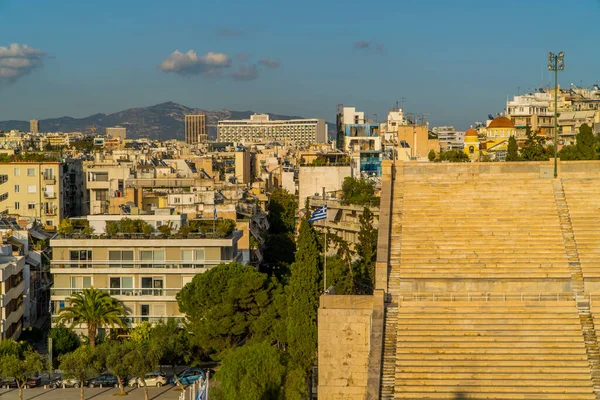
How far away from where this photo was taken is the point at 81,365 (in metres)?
36.4

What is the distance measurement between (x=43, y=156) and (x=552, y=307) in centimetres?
5062

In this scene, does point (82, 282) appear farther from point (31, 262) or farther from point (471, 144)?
point (471, 144)

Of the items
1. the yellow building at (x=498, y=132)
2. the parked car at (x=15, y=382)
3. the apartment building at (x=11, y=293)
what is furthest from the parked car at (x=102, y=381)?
the yellow building at (x=498, y=132)

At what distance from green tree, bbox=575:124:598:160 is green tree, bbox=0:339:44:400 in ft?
91.3

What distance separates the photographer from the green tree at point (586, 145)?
167 ft

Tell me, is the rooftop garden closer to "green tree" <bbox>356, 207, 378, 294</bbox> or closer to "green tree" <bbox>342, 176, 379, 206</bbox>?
"green tree" <bbox>356, 207, 378, 294</bbox>

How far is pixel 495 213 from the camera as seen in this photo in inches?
1449

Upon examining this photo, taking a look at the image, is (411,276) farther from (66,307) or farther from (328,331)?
(66,307)

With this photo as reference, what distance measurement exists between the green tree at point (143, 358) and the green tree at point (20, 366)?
326 centimetres

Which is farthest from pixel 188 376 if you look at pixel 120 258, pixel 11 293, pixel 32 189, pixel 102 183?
pixel 102 183

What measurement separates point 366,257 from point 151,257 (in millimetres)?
8989

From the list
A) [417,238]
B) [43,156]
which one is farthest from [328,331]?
[43,156]

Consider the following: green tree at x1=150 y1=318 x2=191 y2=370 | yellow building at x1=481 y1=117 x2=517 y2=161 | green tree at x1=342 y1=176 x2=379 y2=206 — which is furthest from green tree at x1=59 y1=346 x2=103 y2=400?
yellow building at x1=481 y1=117 x2=517 y2=161

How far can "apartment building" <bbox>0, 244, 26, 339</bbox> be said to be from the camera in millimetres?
41250
